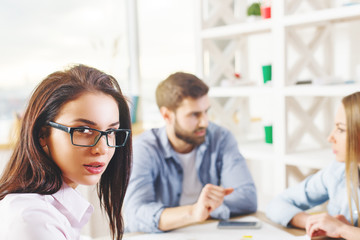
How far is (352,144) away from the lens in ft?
4.81

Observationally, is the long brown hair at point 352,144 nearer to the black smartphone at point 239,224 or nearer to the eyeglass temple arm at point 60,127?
the black smartphone at point 239,224

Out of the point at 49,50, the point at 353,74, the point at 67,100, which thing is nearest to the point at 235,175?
the point at 353,74

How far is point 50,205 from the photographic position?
94 cm

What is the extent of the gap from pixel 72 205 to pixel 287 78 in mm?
1500

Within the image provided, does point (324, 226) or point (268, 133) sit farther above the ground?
point (268, 133)

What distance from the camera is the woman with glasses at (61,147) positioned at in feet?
3.07

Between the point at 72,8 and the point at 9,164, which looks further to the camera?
the point at 72,8

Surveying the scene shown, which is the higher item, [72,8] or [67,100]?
[72,8]

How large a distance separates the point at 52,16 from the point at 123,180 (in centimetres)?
239

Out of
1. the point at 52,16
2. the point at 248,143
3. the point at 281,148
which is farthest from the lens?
the point at 52,16

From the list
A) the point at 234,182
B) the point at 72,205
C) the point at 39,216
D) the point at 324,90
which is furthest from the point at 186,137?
the point at 39,216

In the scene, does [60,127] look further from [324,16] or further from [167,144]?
[324,16]

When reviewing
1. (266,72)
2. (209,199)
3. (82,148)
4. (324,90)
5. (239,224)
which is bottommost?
(239,224)

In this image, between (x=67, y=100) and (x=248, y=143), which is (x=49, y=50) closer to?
(x=248, y=143)
